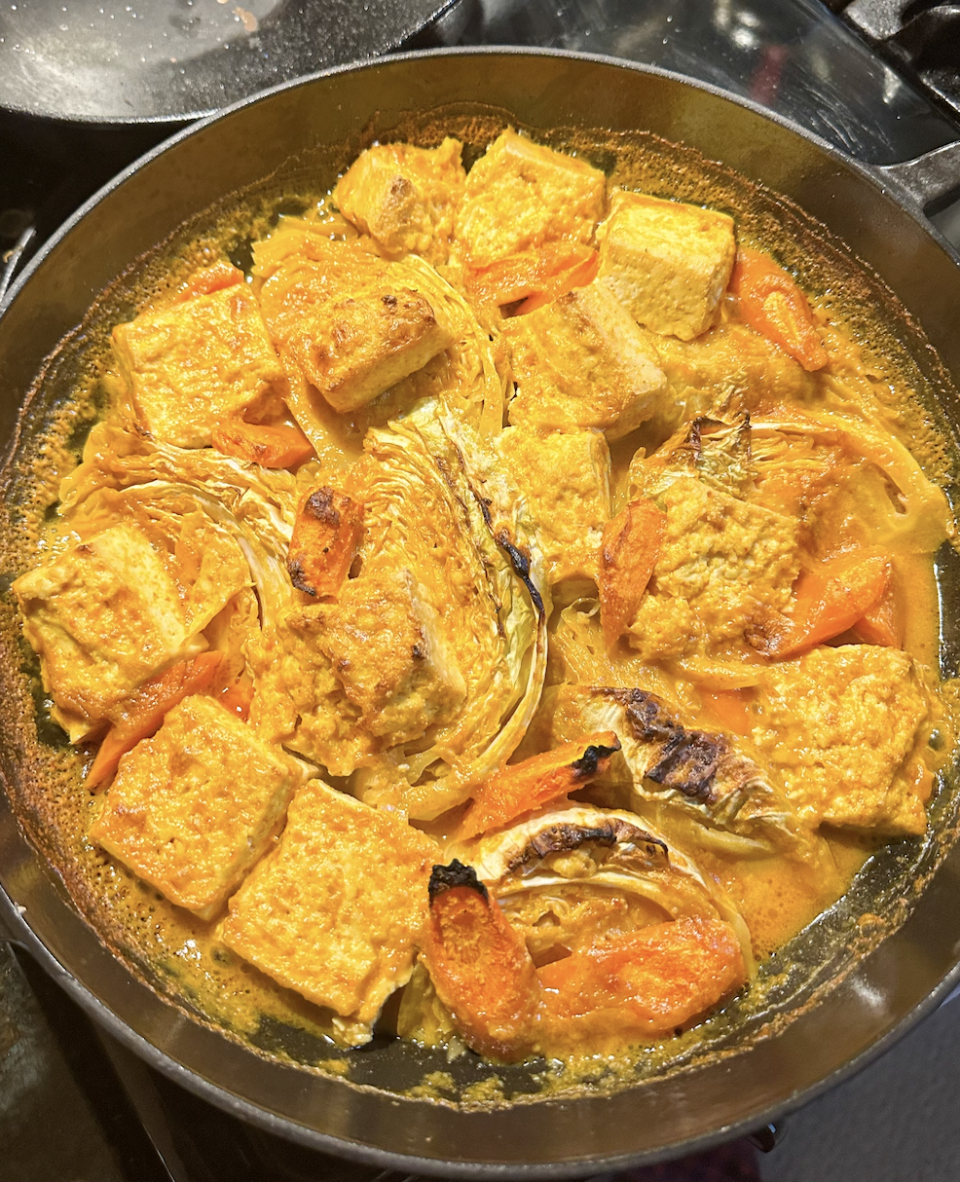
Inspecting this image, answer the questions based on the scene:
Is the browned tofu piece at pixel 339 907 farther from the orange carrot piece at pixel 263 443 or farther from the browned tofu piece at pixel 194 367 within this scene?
the browned tofu piece at pixel 194 367

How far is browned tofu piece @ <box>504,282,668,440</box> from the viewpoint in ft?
7.41

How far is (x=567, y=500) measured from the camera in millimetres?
2221

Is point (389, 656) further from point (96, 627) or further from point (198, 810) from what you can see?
point (96, 627)

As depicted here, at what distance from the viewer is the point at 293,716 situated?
7.06 feet

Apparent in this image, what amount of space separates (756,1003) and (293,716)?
142 centimetres

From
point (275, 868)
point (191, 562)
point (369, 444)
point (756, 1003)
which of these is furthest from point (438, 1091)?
point (369, 444)

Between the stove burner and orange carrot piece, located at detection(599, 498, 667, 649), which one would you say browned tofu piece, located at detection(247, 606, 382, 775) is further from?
the stove burner

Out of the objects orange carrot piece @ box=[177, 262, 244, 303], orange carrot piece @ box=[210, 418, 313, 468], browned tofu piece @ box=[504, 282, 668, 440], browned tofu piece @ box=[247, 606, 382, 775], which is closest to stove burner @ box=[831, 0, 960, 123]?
browned tofu piece @ box=[504, 282, 668, 440]

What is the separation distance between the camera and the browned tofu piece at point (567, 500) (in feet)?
7.25

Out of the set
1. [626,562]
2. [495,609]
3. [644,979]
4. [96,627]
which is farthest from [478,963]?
[96,627]

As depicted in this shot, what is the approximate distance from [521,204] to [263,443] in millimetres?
1058

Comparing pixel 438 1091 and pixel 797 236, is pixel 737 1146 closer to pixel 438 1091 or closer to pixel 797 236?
pixel 438 1091

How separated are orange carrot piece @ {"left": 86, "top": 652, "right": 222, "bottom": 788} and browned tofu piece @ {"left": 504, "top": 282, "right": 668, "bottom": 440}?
1119mm

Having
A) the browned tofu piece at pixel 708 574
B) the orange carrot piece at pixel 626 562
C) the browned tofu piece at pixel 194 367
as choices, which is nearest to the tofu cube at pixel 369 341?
the browned tofu piece at pixel 194 367
